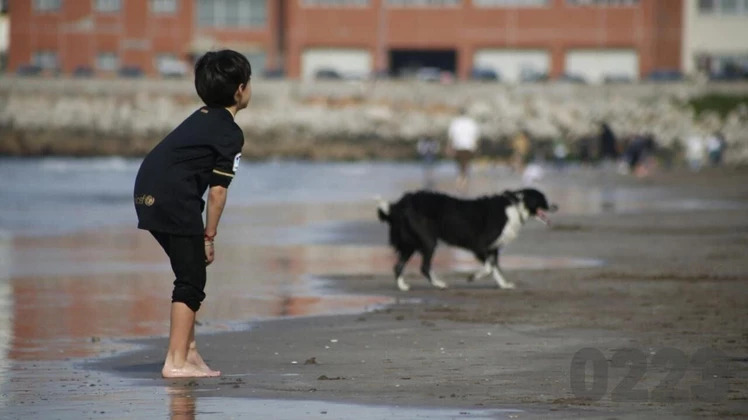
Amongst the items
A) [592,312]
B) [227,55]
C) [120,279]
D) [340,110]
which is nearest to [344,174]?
[340,110]

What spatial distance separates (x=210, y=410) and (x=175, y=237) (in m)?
1.43

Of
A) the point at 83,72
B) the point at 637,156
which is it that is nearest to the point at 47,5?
the point at 83,72

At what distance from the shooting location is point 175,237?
9.87 meters

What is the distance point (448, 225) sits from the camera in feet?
53.4

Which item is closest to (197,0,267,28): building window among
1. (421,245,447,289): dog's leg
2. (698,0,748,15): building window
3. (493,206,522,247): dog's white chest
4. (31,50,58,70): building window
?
(31,50,58,70): building window

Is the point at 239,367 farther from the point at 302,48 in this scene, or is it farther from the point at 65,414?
the point at 302,48

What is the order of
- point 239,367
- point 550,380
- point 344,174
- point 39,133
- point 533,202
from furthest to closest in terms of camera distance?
1. point 39,133
2. point 344,174
3. point 533,202
4. point 239,367
5. point 550,380

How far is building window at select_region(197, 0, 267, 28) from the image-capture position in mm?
93375

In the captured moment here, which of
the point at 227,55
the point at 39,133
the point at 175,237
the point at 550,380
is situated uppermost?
the point at 227,55

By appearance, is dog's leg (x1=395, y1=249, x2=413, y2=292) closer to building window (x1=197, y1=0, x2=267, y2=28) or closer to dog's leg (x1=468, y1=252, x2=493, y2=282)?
dog's leg (x1=468, y1=252, x2=493, y2=282)

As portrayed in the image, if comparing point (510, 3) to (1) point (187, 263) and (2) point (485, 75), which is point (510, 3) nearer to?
(2) point (485, 75)

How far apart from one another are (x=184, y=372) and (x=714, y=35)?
8279cm

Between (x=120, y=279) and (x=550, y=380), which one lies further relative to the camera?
(x=120, y=279)

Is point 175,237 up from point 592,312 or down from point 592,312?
up
